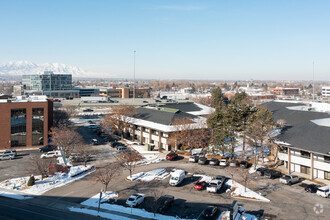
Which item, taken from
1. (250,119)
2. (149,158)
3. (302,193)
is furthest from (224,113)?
(302,193)

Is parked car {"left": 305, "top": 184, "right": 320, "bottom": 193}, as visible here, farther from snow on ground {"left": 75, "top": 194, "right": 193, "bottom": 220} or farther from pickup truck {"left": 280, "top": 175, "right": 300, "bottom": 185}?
snow on ground {"left": 75, "top": 194, "right": 193, "bottom": 220}

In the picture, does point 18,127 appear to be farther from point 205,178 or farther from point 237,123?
point 237,123

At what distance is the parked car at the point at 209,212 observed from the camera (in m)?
24.1

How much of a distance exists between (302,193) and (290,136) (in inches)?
420

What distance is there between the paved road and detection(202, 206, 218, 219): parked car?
31.6ft

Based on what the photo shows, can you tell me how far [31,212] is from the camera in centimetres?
2558

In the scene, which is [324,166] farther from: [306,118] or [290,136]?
[306,118]

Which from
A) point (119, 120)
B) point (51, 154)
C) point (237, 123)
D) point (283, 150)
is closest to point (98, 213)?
point (51, 154)

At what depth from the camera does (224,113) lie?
44.2 metres

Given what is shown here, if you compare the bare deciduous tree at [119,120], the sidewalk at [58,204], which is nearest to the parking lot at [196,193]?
the sidewalk at [58,204]

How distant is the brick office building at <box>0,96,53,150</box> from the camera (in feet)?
163

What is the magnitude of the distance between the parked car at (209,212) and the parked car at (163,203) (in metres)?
3.56

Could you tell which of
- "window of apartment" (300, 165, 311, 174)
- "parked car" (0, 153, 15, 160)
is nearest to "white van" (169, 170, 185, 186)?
"window of apartment" (300, 165, 311, 174)

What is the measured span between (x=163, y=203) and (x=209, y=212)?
4461 millimetres
